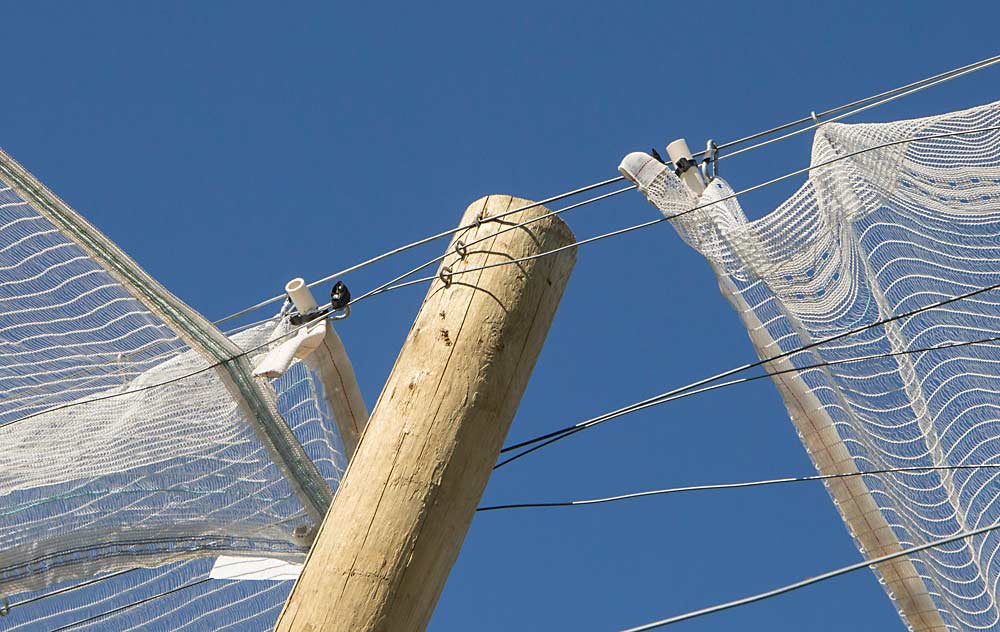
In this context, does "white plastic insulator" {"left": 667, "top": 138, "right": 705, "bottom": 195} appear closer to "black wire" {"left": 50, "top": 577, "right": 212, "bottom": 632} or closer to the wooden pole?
the wooden pole

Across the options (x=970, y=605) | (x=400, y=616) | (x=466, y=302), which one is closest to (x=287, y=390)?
(x=466, y=302)

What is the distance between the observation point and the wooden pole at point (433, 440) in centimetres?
287

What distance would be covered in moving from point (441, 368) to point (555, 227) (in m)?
0.47

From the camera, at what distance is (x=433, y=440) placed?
300cm

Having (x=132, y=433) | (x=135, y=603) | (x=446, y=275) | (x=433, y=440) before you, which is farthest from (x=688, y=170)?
Answer: (x=135, y=603)

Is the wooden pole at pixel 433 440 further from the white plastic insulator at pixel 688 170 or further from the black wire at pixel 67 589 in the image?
the black wire at pixel 67 589

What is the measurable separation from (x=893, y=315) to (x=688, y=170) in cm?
63

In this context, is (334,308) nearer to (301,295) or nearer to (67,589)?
(301,295)

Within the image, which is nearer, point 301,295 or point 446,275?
point 446,275

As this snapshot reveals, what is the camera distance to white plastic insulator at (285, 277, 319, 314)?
365cm

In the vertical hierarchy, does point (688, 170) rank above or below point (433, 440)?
above

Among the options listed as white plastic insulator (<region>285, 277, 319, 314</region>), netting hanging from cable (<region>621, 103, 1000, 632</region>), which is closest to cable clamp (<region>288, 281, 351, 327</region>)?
white plastic insulator (<region>285, 277, 319, 314</region>)

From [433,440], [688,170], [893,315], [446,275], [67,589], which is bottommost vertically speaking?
[433,440]

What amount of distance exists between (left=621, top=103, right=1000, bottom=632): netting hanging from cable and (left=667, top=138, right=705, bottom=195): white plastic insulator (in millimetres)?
44
